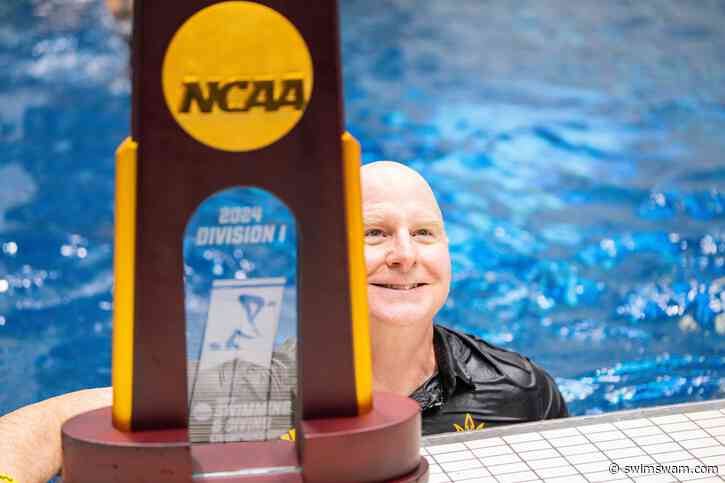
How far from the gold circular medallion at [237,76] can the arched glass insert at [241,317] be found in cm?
4

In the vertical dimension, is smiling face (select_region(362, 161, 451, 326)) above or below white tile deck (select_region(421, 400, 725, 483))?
above

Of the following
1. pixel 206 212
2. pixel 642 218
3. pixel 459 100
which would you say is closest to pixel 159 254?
pixel 206 212

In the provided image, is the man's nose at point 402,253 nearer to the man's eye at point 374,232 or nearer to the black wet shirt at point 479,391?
the man's eye at point 374,232

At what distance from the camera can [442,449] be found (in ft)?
3.07

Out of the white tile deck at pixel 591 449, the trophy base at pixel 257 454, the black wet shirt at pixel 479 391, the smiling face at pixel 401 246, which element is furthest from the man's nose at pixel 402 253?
the trophy base at pixel 257 454

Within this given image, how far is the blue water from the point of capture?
418 centimetres

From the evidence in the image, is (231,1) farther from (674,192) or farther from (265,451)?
(674,192)

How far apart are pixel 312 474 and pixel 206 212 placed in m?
0.19

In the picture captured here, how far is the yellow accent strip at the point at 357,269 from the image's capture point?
0.63m

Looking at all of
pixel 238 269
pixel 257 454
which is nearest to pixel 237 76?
pixel 238 269

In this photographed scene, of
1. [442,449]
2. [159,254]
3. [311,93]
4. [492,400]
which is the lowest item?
[492,400]

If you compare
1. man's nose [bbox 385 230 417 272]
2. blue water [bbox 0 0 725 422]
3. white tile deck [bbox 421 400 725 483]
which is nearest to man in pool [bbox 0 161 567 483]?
man's nose [bbox 385 230 417 272]

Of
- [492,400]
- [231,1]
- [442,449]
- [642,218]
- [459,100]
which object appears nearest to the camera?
[231,1]

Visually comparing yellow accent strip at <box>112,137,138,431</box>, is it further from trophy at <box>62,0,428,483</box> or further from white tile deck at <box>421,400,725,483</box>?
white tile deck at <box>421,400,725,483</box>
